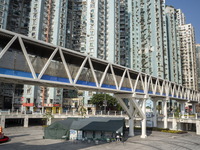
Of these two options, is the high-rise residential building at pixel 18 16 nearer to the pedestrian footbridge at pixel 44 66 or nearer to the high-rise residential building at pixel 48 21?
the high-rise residential building at pixel 48 21

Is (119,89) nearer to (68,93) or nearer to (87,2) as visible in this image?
(68,93)

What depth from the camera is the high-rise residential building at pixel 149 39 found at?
322 feet

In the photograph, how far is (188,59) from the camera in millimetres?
144000

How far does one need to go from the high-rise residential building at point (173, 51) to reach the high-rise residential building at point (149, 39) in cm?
1290

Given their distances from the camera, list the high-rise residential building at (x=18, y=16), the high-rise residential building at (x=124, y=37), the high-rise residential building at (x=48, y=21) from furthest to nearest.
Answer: the high-rise residential building at (x=124, y=37), the high-rise residential building at (x=18, y=16), the high-rise residential building at (x=48, y=21)

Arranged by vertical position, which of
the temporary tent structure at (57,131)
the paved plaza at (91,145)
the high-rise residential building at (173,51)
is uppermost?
the high-rise residential building at (173,51)

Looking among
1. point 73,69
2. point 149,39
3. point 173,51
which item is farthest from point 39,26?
point 173,51

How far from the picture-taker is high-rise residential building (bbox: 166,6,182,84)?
11194 centimetres

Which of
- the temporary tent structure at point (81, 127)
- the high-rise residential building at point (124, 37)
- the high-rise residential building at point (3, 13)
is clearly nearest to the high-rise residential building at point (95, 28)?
the high-rise residential building at point (124, 37)

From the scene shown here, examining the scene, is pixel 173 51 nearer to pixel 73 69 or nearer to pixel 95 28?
pixel 95 28

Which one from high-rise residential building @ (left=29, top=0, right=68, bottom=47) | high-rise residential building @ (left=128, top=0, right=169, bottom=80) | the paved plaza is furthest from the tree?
the paved plaza

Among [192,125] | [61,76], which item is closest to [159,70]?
[192,125]

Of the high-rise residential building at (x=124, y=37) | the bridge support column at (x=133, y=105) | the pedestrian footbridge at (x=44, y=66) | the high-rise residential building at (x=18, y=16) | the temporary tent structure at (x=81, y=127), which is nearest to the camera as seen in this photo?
the pedestrian footbridge at (x=44, y=66)

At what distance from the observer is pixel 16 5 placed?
263 feet
